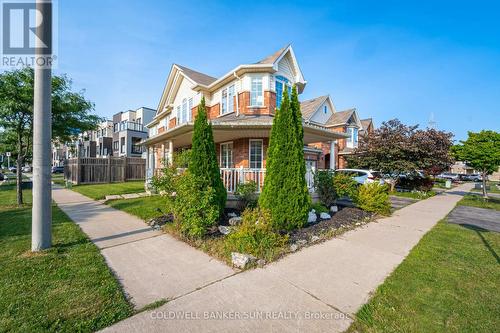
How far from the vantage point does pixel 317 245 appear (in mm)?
5230

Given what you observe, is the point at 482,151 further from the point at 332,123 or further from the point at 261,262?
the point at 261,262

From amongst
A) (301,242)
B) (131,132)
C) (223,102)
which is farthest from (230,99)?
(131,132)

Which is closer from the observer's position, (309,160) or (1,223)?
(1,223)

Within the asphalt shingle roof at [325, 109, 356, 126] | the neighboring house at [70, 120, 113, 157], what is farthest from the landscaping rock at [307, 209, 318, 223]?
the neighboring house at [70, 120, 113, 157]

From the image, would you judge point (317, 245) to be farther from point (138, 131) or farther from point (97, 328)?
point (138, 131)

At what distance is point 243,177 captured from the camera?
28.7ft

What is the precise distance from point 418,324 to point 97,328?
3780 mm

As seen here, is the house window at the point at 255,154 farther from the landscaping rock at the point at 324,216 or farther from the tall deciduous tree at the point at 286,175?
the tall deciduous tree at the point at 286,175

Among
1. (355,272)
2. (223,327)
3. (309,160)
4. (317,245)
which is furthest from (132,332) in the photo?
(309,160)

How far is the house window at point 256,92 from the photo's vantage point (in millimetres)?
11273

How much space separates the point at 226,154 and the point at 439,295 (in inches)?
400

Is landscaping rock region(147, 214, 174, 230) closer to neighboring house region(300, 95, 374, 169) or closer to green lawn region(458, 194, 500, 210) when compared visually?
neighboring house region(300, 95, 374, 169)

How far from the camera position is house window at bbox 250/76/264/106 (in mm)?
11273

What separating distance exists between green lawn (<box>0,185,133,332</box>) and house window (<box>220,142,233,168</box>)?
298 inches
